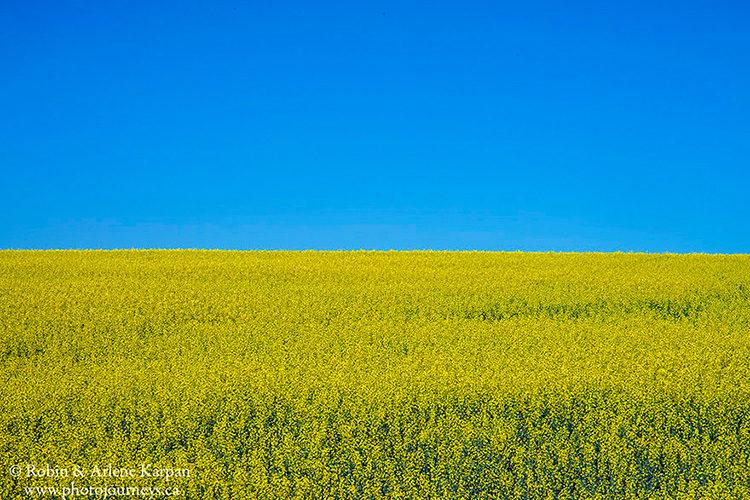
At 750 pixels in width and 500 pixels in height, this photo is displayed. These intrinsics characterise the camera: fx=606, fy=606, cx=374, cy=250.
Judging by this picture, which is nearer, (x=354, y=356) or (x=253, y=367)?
(x=253, y=367)

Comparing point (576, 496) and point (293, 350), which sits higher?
point (293, 350)

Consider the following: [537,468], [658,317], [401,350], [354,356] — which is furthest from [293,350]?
[658,317]

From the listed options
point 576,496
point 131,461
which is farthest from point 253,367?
point 576,496

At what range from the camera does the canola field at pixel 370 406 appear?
15.3 ft

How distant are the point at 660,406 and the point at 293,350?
4016 millimetres

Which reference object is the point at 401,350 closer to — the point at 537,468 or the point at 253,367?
the point at 253,367

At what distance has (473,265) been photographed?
16.2 m

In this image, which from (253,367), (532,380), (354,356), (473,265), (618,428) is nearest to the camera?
(618,428)

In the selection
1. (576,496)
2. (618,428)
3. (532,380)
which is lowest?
(576,496)

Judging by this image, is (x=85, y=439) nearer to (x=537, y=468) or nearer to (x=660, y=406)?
(x=537, y=468)

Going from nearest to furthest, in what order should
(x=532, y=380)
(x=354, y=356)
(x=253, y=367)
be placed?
1. (x=532, y=380)
2. (x=253, y=367)
3. (x=354, y=356)

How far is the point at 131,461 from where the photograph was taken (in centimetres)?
466

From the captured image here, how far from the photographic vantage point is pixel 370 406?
201 inches

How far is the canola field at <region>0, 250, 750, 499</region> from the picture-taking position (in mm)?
4676
